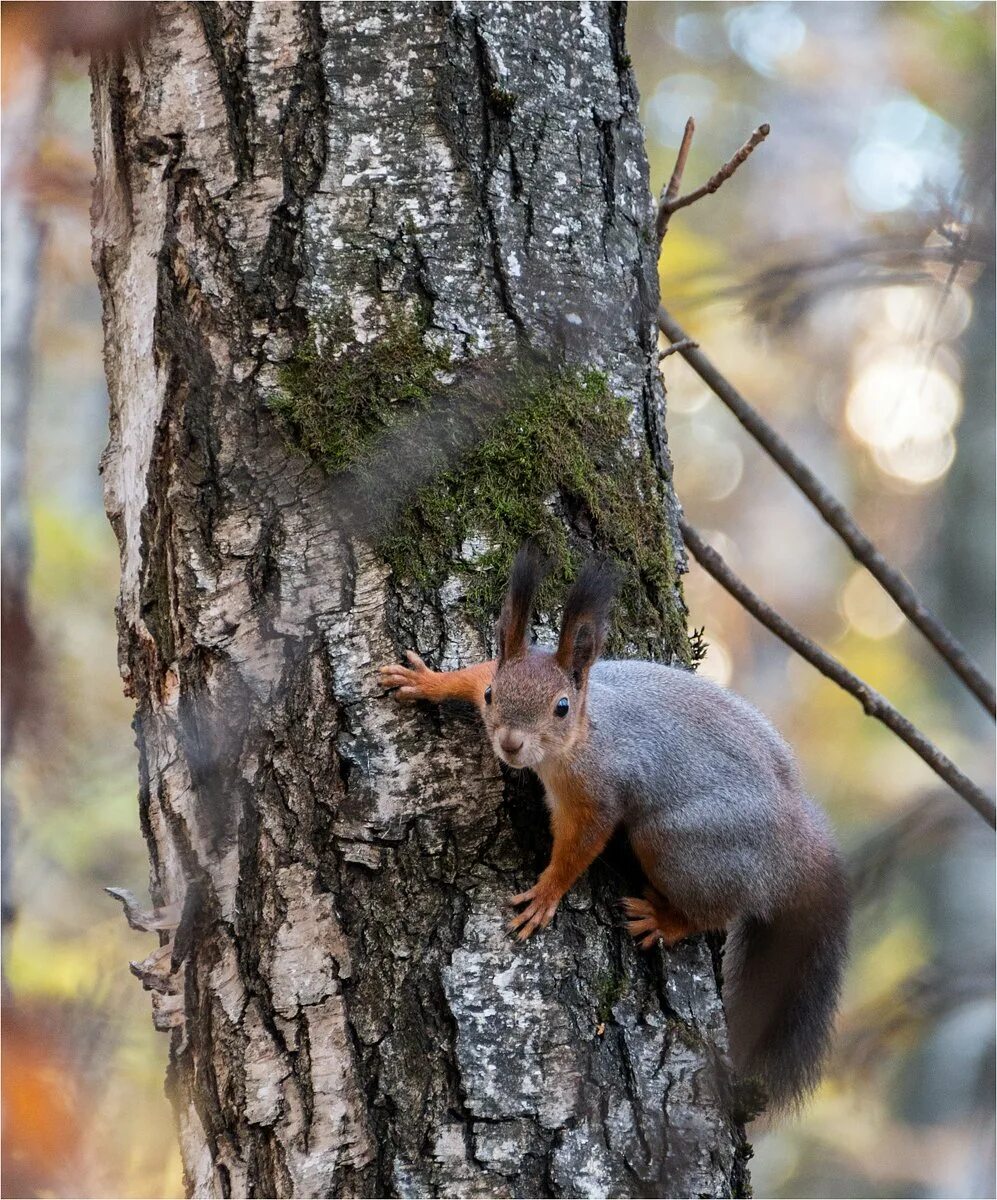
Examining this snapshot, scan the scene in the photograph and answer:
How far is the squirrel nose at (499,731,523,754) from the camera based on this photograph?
187 centimetres

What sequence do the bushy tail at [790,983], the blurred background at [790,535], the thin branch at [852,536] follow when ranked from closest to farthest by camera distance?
the blurred background at [790,535]
the bushy tail at [790,983]
the thin branch at [852,536]

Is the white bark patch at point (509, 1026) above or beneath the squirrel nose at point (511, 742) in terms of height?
beneath

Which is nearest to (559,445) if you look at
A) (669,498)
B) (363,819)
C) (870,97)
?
(669,498)

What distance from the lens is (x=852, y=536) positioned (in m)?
2.67

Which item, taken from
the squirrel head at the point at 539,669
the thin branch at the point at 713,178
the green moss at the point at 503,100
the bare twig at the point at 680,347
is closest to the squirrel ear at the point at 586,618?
the squirrel head at the point at 539,669

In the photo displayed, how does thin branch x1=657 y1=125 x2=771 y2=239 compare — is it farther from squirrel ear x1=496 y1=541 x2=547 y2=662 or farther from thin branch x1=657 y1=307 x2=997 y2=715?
squirrel ear x1=496 y1=541 x2=547 y2=662

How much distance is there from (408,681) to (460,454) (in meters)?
0.40

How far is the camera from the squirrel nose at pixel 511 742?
1.87 meters

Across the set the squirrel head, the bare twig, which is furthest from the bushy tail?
the bare twig

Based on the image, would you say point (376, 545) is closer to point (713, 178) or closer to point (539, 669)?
point (539, 669)

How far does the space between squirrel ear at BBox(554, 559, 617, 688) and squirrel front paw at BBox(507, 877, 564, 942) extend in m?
0.43

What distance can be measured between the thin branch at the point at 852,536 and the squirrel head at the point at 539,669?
0.84 metres

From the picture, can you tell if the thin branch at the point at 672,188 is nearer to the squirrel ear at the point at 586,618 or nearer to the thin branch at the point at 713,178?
the thin branch at the point at 713,178

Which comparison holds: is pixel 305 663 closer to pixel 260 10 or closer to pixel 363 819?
pixel 363 819
